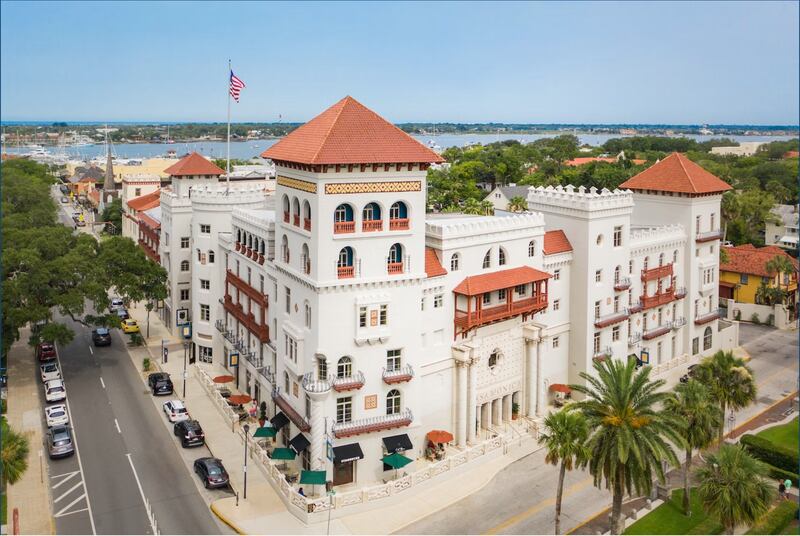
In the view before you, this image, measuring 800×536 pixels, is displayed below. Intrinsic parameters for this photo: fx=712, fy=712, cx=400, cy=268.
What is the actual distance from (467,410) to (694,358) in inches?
1232

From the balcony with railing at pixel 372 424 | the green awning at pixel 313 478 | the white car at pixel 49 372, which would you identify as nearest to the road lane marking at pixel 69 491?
the green awning at pixel 313 478

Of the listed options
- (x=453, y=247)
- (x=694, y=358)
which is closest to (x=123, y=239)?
(x=453, y=247)

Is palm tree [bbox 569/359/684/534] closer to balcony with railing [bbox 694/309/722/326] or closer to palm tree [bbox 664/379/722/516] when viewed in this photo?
palm tree [bbox 664/379/722/516]

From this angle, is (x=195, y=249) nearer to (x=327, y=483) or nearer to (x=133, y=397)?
(x=133, y=397)

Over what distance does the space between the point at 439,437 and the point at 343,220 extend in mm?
16813

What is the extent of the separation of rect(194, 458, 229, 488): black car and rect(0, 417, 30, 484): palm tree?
41.3 ft

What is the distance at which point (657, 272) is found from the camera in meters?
66.8

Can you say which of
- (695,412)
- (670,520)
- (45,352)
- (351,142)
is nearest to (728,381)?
(695,412)

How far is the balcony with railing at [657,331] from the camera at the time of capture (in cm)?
6638

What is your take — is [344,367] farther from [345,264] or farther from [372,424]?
[345,264]

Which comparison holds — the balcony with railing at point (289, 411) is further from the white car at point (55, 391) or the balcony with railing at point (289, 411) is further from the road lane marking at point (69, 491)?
the white car at point (55, 391)

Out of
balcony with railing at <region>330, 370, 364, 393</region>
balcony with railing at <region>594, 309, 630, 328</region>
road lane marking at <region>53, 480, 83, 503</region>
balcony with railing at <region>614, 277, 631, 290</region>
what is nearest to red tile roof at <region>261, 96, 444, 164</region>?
balcony with railing at <region>330, 370, 364, 393</region>

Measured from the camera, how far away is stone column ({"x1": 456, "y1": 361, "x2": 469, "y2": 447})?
5238 cm

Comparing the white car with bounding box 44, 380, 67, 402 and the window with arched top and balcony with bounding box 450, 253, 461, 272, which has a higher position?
the window with arched top and balcony with bounding box 450, 253, 461, 272
